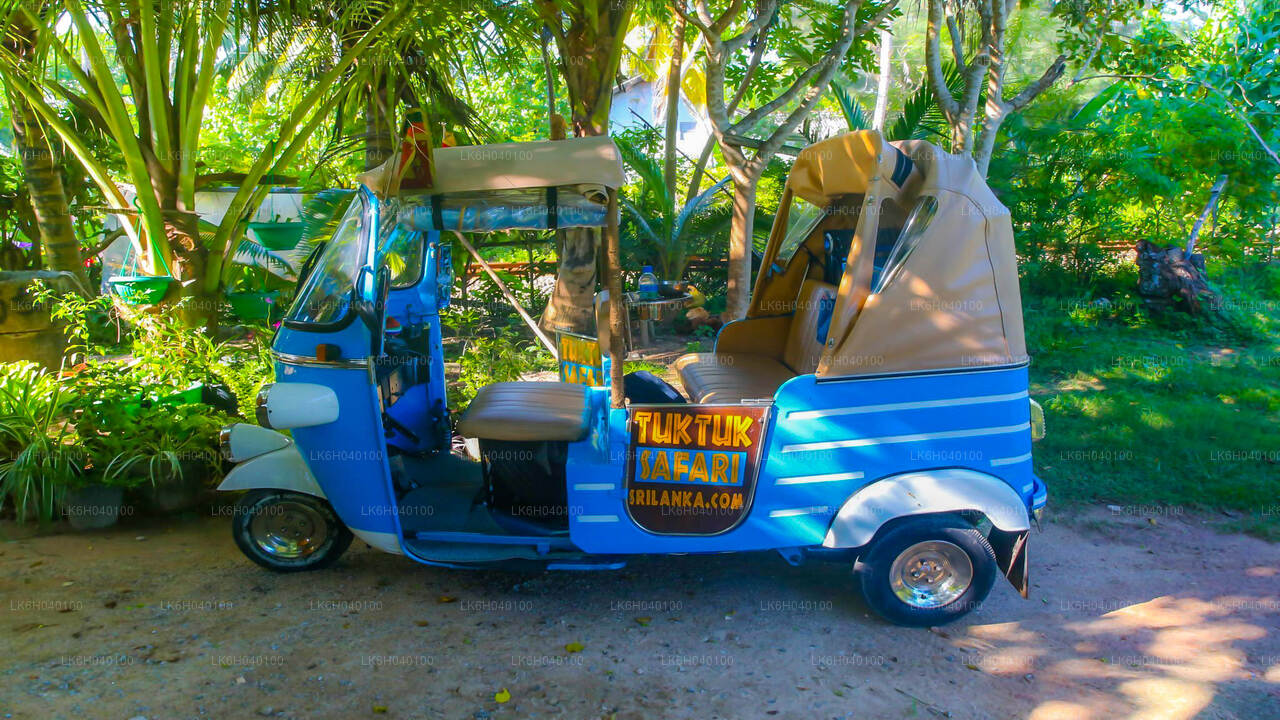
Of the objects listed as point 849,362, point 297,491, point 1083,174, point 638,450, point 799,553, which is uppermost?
point 1083,174

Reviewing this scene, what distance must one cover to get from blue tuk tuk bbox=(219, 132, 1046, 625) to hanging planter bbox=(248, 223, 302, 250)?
196 centimetres

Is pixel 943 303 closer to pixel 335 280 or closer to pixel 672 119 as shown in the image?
pixel 335 280

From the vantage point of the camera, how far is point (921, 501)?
3.53 metres

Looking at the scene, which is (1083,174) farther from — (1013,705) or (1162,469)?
(1013,705)

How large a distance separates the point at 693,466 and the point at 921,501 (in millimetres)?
1027

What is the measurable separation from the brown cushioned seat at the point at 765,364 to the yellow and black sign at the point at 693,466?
1.94 feet

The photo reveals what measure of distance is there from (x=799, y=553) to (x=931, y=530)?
1.99 feet

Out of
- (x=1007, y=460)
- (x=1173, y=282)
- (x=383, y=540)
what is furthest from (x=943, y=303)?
(x=1173, y=282)

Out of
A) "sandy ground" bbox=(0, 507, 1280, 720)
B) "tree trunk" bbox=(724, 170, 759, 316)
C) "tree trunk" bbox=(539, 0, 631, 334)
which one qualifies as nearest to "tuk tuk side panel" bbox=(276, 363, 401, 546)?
"sandy ground" bbox=(0, 507, 1280, 720)

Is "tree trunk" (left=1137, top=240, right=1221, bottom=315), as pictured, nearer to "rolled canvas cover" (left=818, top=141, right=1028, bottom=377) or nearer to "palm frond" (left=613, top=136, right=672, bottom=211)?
"palm frond" (left=613, top=136, right=672, bottom=211)

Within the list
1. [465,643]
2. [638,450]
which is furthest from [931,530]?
[465,643]

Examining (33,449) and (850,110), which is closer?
(33,449)

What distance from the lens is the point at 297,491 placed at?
3893mm

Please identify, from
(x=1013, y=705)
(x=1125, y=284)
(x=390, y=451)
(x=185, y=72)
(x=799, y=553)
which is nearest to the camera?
(x=1013, y=705)
